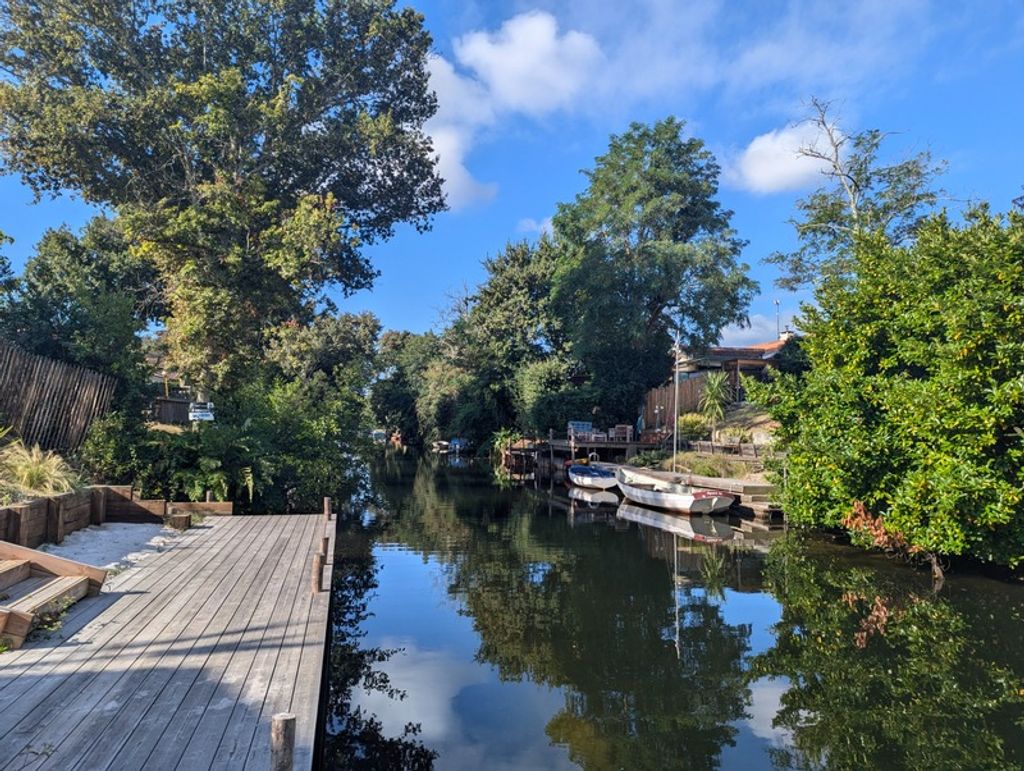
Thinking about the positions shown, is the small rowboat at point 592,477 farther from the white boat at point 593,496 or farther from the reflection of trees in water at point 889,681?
the reflection of trees in water at point 889,681

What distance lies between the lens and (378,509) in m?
22.7

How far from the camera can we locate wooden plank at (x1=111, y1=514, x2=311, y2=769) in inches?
153

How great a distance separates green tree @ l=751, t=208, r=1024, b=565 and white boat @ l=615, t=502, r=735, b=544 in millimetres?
2920

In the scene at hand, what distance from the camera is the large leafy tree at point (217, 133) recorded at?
20.9 m

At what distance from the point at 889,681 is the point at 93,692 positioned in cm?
821

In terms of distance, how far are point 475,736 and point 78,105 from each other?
23.1 metres

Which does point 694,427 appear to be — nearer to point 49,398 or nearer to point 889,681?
point 889,681

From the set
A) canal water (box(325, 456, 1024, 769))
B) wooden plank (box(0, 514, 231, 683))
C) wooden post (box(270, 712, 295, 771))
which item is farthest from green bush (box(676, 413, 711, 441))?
wooden post (box(270, 712, 295, 771))

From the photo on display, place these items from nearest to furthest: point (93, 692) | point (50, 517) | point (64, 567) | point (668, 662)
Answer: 1. point (93, 692)
2. point (64, 567)
3. point (668, 662)
4. point (50, 517)

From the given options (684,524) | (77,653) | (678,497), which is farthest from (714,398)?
(77,653)

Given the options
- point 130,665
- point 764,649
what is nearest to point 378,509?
point 764,649

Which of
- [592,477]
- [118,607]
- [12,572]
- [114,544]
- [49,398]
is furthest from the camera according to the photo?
[592,477]

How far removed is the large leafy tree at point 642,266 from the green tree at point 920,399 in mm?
19820

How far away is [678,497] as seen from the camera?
2119 centimetres
